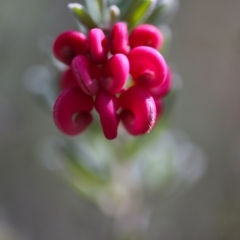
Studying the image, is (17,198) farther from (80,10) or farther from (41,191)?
(80,10)

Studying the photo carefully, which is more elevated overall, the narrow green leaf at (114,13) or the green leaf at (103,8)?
the green leaf at (103,8)

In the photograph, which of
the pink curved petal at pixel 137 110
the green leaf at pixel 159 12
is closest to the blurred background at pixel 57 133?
the green leaf at pixel 159 12

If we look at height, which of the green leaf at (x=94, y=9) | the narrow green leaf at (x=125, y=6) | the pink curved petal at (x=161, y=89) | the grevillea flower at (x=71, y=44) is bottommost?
the grevillea flower at (x=71, y=44)

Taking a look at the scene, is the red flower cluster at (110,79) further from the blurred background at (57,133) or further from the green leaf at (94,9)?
the blurred background at (57,133)

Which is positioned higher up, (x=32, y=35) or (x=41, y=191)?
(x=32, y=35)

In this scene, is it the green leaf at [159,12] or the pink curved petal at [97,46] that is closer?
the pink curved petal at [97,46]

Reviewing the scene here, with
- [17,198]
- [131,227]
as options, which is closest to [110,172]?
[131,227]

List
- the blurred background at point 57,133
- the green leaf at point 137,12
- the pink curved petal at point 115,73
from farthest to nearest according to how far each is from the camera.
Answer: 1. the blurred background at point 57,133
2. the green leaf at point 137,12
3. the pink curved petal at point 115,73
